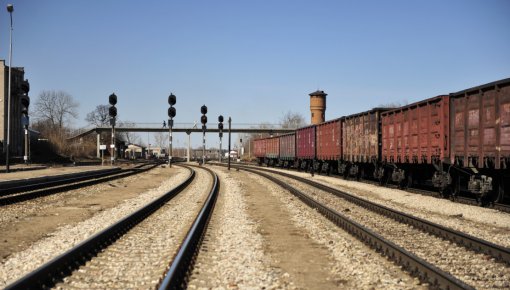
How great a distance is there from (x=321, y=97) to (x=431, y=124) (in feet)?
259

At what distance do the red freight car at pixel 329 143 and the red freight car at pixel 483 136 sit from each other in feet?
44.0

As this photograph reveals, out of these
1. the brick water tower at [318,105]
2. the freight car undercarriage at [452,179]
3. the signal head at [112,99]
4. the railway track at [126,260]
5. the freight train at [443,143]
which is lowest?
the railway track at [126,260]

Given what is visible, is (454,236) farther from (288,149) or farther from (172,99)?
(288,149)

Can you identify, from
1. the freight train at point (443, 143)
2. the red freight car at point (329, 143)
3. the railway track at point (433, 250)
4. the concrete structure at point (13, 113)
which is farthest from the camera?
the concrete structure at point (13, 113)

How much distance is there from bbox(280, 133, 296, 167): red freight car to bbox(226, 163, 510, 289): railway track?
3115cm

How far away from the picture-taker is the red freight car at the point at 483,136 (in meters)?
13.0

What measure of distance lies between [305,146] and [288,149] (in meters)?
7.33

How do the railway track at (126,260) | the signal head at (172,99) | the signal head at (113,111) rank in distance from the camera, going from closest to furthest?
the railway track at (126,260), the signal head at (113,111), the signal head at (172,99)

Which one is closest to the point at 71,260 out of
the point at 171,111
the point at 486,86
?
the point at 486,86

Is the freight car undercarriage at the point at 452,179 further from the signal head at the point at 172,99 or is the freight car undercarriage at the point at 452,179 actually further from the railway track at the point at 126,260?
the signal head at the point at 172,99

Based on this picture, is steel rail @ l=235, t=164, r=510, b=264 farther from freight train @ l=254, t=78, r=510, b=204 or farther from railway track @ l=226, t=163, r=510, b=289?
freight train @ l=254, t=78, r=510, b=204

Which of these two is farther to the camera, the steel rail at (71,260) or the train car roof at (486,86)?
the train car roof at (486,86)

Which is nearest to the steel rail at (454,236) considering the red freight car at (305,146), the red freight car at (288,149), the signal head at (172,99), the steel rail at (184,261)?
the steel rail at (184,261)

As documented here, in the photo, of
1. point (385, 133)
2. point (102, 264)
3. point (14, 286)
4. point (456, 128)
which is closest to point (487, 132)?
point (456, 128)
